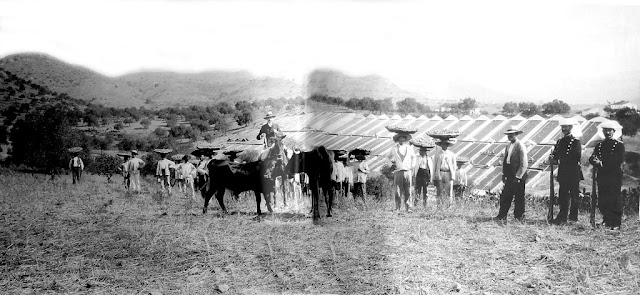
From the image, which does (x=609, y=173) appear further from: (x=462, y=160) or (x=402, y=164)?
(x=402, y=164)

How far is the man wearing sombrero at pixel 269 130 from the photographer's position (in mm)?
6066

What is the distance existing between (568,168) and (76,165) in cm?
658

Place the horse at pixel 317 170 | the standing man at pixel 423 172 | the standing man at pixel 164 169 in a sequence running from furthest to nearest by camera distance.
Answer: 1. the standing man at pixel 164 169
2. the standing man at pixel 423 172
3. the horse at pixel 317 170

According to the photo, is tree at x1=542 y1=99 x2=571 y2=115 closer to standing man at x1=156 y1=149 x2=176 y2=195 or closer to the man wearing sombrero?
the man wearing sombrero

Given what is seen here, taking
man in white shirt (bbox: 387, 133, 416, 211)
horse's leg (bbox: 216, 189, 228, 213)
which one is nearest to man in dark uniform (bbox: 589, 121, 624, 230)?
man in white shirt (bbox: 387, 133, 416, 211)

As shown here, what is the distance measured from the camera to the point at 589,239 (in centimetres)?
497

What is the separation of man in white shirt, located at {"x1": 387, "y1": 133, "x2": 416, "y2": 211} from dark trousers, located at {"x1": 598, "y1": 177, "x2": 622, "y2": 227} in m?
2.12

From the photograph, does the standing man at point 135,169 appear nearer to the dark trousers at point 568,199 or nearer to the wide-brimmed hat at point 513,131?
the wide-brimmed hat at point 513,131

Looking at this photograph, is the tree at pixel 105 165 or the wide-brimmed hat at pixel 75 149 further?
the tree at pixel 105 165

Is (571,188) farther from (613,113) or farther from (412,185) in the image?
(412,185)

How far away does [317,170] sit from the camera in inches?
228

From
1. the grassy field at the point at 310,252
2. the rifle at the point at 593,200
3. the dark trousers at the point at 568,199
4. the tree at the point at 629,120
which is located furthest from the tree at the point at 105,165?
the tree at the point at 629,120

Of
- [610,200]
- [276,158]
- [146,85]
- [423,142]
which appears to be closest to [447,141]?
[423,142]

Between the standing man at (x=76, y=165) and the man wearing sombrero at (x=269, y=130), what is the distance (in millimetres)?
2843
